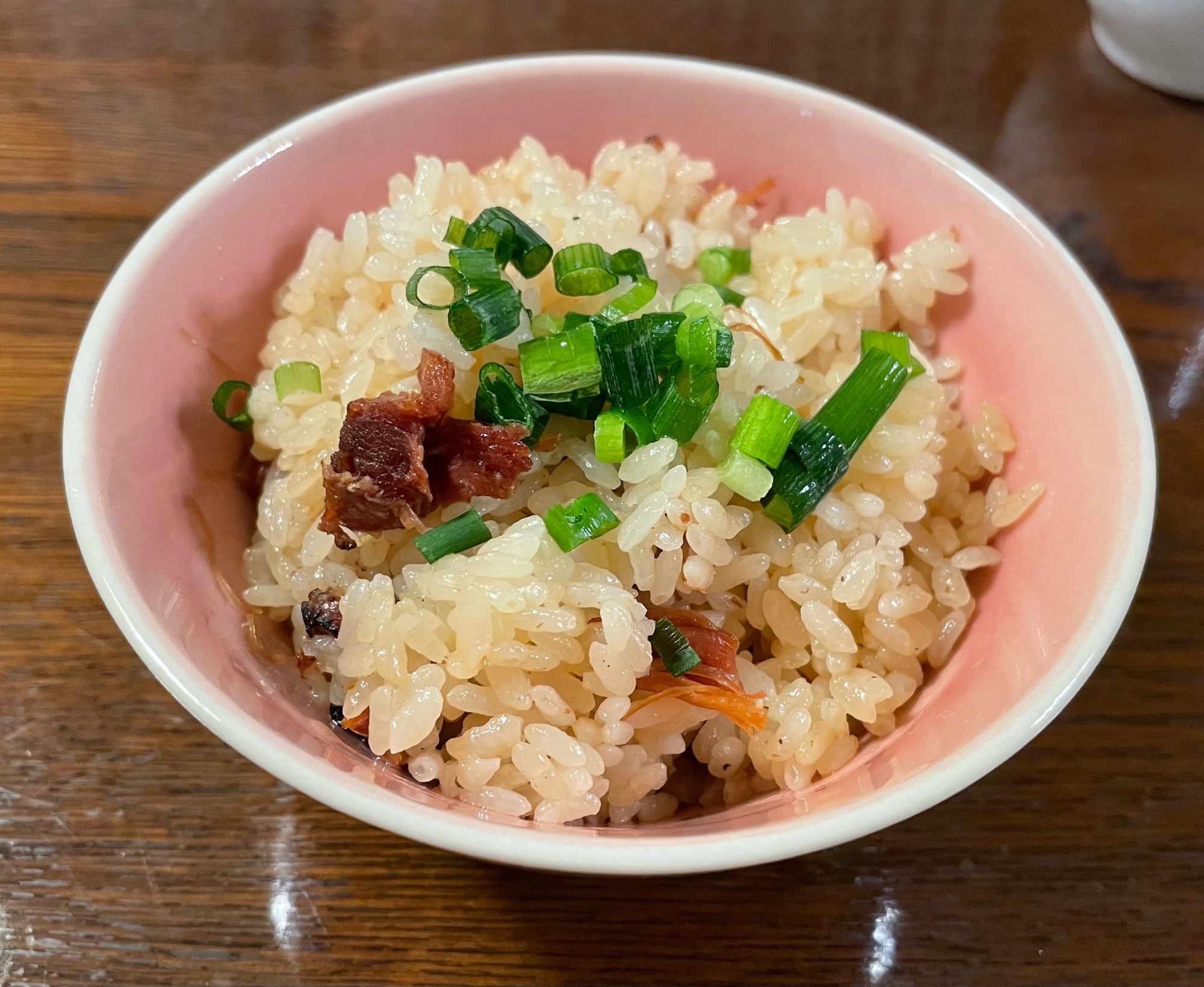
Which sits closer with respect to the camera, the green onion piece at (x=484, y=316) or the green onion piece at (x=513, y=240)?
the green onion piece at (x=484, y=316)

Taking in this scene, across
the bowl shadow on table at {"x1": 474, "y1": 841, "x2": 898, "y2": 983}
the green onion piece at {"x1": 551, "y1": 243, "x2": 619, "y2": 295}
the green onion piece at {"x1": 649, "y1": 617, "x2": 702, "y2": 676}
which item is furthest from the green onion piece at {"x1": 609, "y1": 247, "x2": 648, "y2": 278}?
the bowl shadow on table at {"x1": 474, "y1": 841, "x2": 898, "y2": 983}

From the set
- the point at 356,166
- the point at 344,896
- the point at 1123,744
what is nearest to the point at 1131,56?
the point at 1123,744

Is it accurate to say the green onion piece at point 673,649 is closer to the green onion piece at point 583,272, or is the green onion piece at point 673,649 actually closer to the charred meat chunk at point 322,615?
the charred meat chunk at point 322,615

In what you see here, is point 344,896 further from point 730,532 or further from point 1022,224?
point 1022,224

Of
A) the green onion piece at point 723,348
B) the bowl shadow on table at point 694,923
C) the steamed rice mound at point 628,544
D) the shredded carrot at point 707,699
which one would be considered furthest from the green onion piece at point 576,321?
the bowl shadow on table at point 694,923

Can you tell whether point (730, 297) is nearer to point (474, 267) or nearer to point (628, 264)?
point (628, 264)

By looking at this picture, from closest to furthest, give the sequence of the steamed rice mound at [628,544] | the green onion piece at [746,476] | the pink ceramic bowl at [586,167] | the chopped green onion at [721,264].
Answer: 1. the pink ceramic bowl at [586,167]
2. the steamed rice mound at [628,544]
3. the green onion piece at [746,476]
4. the chopped green onion at [721,264]

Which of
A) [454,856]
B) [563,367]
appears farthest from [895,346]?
[454,856]

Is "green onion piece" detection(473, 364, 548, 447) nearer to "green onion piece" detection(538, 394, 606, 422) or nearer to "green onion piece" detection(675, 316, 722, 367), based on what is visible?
"green onion piece" detection(538, 394, 606, 422)
